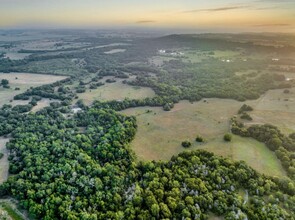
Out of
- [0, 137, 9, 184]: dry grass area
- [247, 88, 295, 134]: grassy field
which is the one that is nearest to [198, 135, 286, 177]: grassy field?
[247, 88, 295, 134]: grassy field

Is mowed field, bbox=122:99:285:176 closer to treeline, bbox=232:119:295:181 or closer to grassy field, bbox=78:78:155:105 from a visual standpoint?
treeline, bbox=232:119:295:181

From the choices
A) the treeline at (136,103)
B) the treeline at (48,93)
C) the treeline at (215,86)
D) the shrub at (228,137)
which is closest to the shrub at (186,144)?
the shrub at (228,137)

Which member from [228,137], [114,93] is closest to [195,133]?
[228,137]

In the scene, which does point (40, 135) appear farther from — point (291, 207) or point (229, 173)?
point (291, 207)

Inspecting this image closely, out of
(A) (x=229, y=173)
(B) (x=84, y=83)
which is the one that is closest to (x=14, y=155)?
(A) (x=229, y=173)

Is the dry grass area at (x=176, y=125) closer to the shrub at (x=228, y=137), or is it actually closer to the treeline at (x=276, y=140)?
the shrub at (x=228, y=137)

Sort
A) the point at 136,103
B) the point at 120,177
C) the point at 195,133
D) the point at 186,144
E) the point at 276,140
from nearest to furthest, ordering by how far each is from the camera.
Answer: the point at 120,177
the point at 276,140
the point at 186,144
the point at 195,133
the point at 136,103

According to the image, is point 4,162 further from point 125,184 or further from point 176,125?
point 176,125
